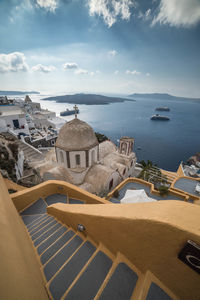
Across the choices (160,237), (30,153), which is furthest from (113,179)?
(30,153)

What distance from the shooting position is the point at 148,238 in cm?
189

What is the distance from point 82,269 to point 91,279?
29cm

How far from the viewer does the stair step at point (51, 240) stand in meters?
3.36

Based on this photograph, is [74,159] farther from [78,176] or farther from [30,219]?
[30,219]

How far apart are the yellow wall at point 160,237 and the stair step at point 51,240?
201cm

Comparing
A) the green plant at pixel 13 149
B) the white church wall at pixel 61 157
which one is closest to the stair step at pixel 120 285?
the white church wall at pixel 61 157

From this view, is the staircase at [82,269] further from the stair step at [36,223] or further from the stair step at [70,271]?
the stair step at [36,223]

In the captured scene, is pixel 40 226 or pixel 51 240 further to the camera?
pixel 40 226

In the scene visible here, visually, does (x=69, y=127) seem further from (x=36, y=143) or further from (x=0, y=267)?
(x=36, y=143)

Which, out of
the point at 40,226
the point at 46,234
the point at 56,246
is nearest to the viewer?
the point at 56,246

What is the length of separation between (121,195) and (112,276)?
9286mm

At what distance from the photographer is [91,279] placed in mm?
2256

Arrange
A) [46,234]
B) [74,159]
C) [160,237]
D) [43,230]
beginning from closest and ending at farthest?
[160,237]
[46,234]
[43,230]
[74,159]

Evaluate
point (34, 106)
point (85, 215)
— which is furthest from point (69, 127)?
point (34, 106)
